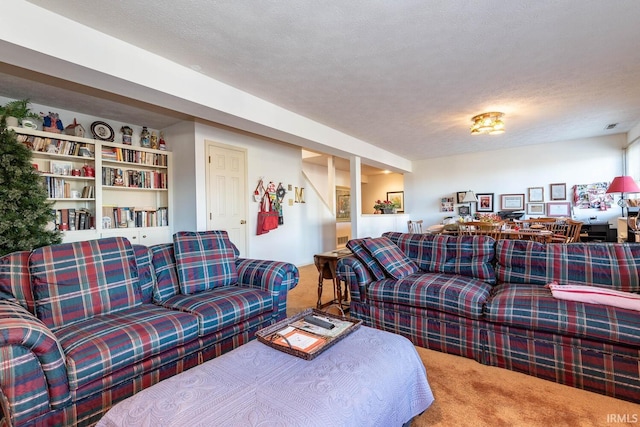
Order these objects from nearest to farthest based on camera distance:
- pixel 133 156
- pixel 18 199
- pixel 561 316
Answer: pixel 561 316 < pixel 18 199 < pixel 133 156

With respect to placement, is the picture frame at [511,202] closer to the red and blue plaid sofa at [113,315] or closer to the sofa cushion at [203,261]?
the red and blue plaid sofa at [113,315]

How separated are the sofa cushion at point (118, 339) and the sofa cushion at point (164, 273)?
287mm

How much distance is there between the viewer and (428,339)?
2297 millimetres

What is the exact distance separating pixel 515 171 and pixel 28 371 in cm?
737

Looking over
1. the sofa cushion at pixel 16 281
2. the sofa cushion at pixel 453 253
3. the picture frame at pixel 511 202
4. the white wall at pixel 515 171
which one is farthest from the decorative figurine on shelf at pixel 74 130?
the picture frame at pixel 511 202

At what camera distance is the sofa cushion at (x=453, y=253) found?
8.55 feet

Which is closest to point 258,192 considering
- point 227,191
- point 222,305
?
point 227,191

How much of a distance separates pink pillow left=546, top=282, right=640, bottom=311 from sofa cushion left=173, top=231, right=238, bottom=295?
94.2 inches

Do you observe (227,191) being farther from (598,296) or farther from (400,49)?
(598,296)

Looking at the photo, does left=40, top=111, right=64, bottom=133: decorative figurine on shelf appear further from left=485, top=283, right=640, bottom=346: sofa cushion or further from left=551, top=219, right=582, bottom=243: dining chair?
left=551, top=219, right=582, bottom=243: dining chair

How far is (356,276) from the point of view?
2.62m

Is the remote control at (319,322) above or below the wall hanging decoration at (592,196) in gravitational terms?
below

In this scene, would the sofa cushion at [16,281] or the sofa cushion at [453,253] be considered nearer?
the sofa cushion at [16,281]

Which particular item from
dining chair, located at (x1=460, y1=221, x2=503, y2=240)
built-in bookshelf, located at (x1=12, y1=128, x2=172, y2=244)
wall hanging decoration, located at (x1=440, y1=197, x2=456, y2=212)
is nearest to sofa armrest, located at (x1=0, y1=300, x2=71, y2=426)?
built-in bookshelf, located at (x1=12, y1=128, x2=172, y2=244)
